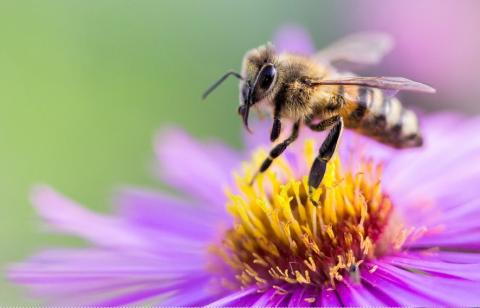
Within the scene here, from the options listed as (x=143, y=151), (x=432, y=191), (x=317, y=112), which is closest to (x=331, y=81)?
(x=317, y=112)

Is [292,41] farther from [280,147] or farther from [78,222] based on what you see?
[78,222]

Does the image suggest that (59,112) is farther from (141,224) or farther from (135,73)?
(141,224)

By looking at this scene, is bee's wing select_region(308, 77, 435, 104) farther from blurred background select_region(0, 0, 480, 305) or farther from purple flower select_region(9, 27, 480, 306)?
blurred background select_region(0, 0, 480, 305)

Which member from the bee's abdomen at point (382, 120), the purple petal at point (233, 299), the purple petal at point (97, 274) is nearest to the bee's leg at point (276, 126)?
the bee's abdomen at point (382, 120)

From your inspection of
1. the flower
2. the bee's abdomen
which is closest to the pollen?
the flower

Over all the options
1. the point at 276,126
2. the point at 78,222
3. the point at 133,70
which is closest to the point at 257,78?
the point at 276,126

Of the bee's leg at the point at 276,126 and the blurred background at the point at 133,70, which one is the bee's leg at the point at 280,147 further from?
the blurred background at the point at 133,70

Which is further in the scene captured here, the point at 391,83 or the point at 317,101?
the point at 317,101

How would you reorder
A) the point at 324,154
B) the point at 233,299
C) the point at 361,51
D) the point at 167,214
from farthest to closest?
the point at 167,214
the point at 361,51
the point at 324,154
the point at 233,299
